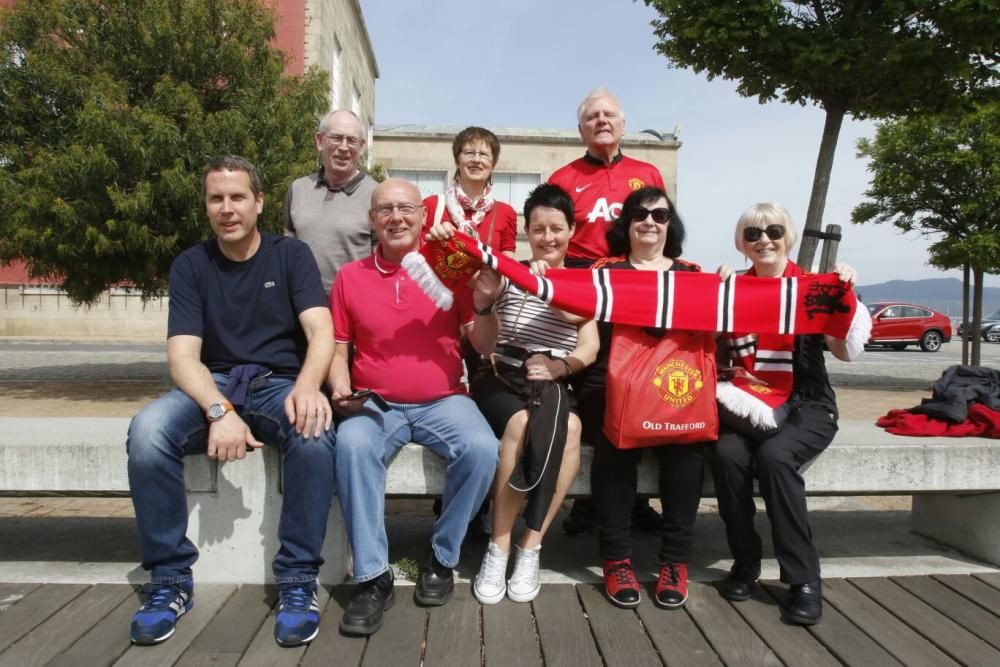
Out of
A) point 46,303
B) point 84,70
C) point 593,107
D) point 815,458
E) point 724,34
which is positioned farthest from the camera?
point 46,303

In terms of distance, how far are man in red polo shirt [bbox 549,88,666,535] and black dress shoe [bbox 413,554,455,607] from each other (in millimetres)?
1170

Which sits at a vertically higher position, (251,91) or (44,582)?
(251,91)

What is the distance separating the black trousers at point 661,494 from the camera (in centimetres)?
311

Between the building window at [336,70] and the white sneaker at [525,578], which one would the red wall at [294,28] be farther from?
the white sneaker at [525,578]

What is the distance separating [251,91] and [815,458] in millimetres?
8898

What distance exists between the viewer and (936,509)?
399cm

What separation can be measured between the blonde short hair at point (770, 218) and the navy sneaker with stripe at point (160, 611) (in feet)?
10.0

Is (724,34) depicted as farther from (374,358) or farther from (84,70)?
(84,70)

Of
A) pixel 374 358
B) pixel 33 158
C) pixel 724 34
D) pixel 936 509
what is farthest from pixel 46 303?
pixel 936 509

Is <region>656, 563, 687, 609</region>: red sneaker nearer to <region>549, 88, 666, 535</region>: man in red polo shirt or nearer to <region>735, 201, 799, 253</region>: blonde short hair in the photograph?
<region>549, 88, 666, 535</region>: man in red polo shirt

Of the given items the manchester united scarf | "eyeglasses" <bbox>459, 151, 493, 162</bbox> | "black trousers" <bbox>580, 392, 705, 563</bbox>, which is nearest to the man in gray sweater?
"eyeglasses" <bbox>459, 151, 493, 162</bbox>

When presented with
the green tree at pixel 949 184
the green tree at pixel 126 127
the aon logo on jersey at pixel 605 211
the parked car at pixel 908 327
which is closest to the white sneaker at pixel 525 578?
the aon logo on jersey at pixel 605 211

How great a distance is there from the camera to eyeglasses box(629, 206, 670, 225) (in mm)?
3312

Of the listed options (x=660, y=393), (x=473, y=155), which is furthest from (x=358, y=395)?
(x=473, y=155)
